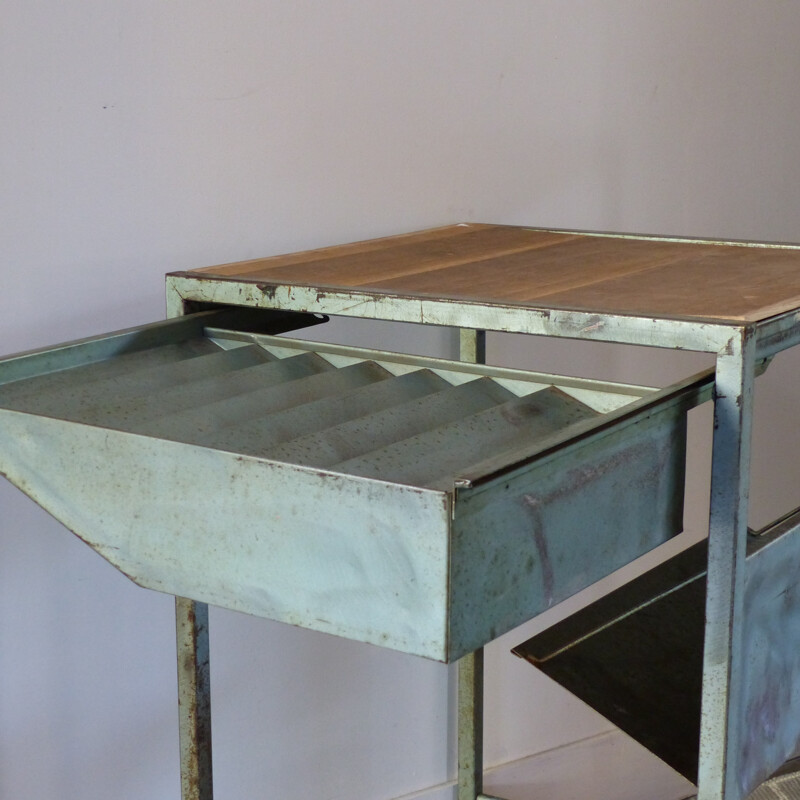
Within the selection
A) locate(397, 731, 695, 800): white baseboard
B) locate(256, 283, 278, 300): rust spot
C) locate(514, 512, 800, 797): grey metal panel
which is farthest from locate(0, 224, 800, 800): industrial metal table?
locate(397, 731, 695, 800): white baseboard

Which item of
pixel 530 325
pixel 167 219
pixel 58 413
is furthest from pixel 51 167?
pixel 530 325

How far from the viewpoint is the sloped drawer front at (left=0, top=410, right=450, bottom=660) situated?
→ 777 millimetres

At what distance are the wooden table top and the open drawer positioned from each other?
8cm

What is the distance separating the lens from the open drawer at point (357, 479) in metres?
0.79

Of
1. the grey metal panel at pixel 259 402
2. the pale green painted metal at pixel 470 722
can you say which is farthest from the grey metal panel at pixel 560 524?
the pale green painted metal at pixel 470 722

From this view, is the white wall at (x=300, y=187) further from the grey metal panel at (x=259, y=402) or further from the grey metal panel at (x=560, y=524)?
the grey metal panel at (x=560, y=524)

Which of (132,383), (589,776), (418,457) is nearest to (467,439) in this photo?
(418,457)

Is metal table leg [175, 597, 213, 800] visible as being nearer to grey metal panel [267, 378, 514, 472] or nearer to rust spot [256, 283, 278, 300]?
rust spot [256, 283, 278, 300]

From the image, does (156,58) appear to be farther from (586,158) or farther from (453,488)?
(453,488)

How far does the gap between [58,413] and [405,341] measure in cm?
102

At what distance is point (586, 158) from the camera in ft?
7.13

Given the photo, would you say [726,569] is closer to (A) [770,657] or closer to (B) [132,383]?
(A) [770,657]

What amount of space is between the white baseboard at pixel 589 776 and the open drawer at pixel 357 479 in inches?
52.6

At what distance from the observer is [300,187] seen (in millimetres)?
1817
